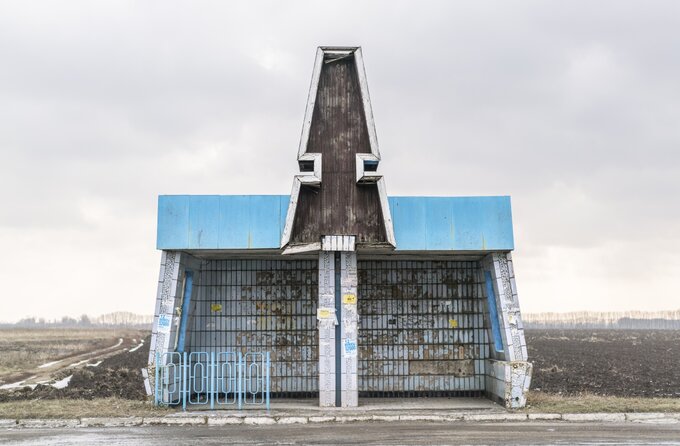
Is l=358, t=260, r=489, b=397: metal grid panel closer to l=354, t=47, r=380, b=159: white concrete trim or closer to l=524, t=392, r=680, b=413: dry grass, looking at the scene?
l=524, t=392, r=680, b=413: dry grass

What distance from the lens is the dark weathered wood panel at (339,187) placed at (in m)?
16.5

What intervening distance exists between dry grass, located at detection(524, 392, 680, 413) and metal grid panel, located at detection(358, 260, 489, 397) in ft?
7.28

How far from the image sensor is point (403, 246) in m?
16.5

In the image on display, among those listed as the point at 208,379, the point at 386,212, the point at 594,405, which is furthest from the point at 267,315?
the point at 594,405

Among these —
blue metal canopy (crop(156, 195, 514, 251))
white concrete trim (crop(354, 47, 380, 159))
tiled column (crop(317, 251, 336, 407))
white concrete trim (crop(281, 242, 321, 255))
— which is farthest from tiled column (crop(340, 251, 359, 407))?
white concrete trim (crop(354, 47, 380, 159))

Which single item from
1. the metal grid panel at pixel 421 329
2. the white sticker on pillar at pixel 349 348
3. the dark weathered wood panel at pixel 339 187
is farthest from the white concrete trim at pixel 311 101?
the white sticker on pillar at pixel 349 348

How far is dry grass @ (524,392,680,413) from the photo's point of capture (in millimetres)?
15625

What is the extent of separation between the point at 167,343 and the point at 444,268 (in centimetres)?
802

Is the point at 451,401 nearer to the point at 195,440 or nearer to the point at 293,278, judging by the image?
the point at 293,278

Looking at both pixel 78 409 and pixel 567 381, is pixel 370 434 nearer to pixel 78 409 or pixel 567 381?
A: pixel 78 409

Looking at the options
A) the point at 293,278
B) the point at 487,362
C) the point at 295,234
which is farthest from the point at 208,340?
the point at 487,362

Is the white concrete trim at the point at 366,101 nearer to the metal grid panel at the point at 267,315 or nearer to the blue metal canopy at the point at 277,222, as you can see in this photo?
the blue metal canopy at the point at 277,222

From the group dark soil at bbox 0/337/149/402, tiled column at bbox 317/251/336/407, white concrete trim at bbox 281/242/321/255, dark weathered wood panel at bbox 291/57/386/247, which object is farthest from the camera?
dark soil at bbox 0/337/149/402

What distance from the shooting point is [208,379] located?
1852 centimetres
